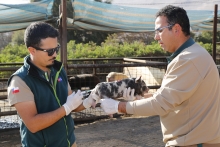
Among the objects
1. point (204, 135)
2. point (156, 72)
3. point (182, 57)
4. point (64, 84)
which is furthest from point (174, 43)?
point (156, 72)

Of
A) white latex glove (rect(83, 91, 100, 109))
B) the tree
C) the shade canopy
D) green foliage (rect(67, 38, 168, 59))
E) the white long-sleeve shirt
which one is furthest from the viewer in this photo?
the tree

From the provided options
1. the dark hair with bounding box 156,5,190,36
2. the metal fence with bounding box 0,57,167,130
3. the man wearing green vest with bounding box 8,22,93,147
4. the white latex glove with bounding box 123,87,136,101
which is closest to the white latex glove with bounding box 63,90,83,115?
the man wearing green vest with bounding box 8,22,93,147

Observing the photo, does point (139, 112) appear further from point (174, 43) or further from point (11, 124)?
point (11, 124)

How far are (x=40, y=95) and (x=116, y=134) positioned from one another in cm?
381

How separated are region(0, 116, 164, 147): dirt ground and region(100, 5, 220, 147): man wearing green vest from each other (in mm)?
3171

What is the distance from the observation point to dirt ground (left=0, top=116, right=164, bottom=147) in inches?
211

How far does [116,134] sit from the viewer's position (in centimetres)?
581

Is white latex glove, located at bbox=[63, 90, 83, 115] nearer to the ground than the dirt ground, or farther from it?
farther from it

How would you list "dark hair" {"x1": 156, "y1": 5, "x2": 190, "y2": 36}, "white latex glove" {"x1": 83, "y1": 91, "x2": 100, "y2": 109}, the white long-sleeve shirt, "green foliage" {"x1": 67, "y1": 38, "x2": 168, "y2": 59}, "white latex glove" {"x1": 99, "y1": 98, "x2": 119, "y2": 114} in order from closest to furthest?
1. the white long-sleeve shirt
2. "dark hair" {"x1": 156, "y1": 5, "x2": 190, "y2": 36}
3. "white latex glove" {"x1": 99, "y1": 98, "x2": 119, "y2": 114}
4. "white latex glove" {"x1": 83, "y1": 91, "x2": 100, "y2": 109}
5. "green foliage" {"x1": 67, "y1": 38, "x2": 168, "y2": 59}

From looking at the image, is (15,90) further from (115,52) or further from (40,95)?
(115,52)

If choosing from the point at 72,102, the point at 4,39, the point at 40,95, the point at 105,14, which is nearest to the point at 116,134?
the point at 105,14

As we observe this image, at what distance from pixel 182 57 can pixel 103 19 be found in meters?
4.87

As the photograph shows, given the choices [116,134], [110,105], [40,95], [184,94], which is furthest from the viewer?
[116,134]

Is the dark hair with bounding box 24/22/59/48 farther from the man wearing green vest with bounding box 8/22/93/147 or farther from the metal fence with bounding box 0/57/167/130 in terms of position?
the metal fence with bounding box 0/57/167/130
